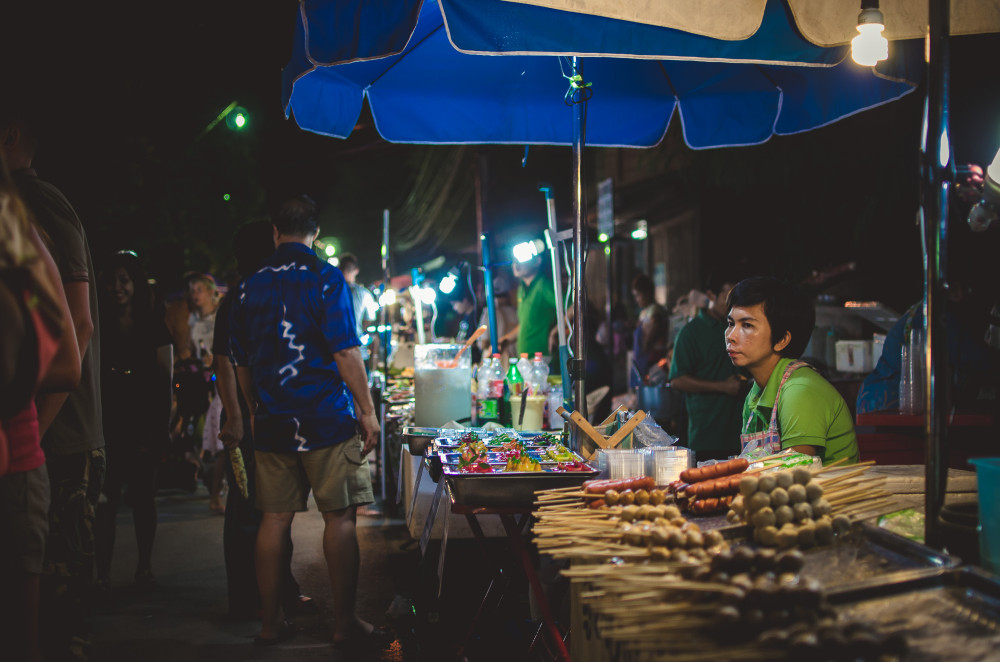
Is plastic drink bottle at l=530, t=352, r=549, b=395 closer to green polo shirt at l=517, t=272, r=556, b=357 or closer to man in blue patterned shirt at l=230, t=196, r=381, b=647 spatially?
man in blue patterned shirt at l=230, t=196, r=381, b=647

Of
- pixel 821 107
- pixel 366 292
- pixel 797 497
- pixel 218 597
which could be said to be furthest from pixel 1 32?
pixel 797 497

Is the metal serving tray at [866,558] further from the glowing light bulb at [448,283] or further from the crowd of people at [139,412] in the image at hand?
the glowing light bulb at [448,283]

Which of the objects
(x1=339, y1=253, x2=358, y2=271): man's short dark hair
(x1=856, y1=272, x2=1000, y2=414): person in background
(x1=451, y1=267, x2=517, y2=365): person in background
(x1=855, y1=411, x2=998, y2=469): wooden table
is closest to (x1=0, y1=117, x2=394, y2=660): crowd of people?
(x1=855, y1=411, x2=998, y2=469): wooden table

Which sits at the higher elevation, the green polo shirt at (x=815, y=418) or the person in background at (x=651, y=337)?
the person in background at (x=651, y=337)

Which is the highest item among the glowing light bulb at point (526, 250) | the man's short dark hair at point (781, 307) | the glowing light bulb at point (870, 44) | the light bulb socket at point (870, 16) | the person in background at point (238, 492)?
the light bulb socket at point (870, 16)

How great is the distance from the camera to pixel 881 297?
29.3 ft

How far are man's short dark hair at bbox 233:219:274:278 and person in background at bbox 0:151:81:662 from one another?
247 centimetres

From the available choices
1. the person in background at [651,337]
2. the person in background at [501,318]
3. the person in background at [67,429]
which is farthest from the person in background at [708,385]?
the person in background at [67,429]

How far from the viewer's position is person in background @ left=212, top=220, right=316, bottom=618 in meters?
4.73

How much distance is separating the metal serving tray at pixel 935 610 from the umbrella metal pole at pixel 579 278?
2174 mm

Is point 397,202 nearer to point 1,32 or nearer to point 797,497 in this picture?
point 1,32

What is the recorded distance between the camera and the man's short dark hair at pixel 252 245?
5.00 m

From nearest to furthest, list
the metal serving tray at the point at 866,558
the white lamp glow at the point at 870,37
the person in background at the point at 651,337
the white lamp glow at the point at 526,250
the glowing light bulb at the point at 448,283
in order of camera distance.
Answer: the metal serving tray at the point at 866,558 → the white lamp glow at the point at 870,37 → the white lamp glow at the point at 526,250 → the glowing light bulb at the point at 448,283 → the person in background at the point at 651,337

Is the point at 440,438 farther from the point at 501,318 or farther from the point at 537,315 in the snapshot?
the point at 501,318
